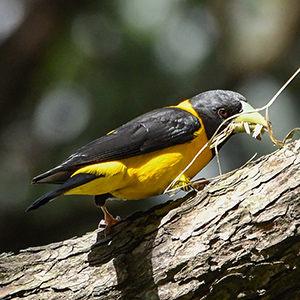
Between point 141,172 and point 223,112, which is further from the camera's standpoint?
point 223,112

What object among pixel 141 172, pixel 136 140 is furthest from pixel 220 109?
pixel 141 172

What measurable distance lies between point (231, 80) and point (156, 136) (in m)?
2.70

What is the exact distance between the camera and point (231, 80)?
6.52 meters

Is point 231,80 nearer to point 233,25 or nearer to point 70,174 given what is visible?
point 233,25

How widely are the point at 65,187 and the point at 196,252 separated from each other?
3.12 feet

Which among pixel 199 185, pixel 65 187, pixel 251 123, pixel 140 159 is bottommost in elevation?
pixel 199 185

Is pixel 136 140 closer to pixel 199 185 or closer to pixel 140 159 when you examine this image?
pixel 140 159

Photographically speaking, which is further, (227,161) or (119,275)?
(227,161)

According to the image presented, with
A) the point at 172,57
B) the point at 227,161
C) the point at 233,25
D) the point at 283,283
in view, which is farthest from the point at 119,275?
the point at 233,25

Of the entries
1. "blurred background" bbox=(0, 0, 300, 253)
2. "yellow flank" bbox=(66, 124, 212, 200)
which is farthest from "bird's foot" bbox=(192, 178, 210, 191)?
"blurred background" bbox=(0, 0, 300, 253)

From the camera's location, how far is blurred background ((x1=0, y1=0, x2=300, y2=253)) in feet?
21.2

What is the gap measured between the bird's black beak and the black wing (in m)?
0.32

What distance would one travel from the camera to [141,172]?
13.0 ft

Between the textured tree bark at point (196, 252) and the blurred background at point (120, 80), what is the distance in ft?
8.48
